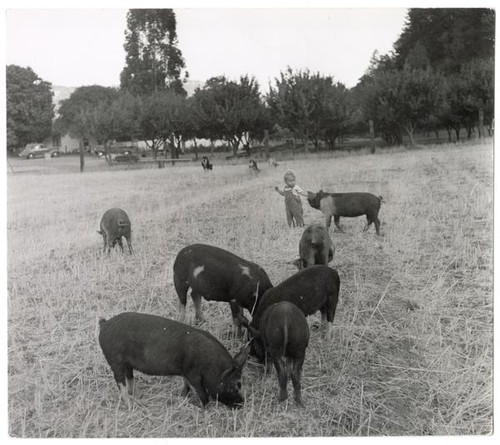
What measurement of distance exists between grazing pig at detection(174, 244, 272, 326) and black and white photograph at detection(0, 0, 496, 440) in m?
0.02

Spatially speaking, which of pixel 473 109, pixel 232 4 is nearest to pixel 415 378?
pixel 232 4

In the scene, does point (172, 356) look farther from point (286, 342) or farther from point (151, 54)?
point (151, 54)

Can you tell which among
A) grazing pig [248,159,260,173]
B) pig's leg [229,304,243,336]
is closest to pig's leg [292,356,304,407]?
pig's leg [229,304,243,336]

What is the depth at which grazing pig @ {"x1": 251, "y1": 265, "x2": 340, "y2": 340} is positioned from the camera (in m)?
4.83

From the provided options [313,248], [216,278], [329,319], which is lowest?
[329,319]

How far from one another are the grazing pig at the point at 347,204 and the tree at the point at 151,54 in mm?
3229

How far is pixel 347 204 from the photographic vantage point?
28.9 ft

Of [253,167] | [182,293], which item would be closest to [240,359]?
[182,293]

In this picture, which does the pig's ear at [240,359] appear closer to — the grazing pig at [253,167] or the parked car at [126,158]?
the parked car at [126,158]

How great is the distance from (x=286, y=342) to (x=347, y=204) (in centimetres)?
520

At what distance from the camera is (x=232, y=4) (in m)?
5.83

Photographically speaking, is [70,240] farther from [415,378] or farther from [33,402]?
[415,378]

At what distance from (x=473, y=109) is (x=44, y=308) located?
741 centimetres

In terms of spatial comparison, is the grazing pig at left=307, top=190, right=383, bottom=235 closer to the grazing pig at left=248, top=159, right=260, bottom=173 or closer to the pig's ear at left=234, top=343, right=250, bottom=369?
the grazing pig at left=248, top=159, right=260, bottom=173
